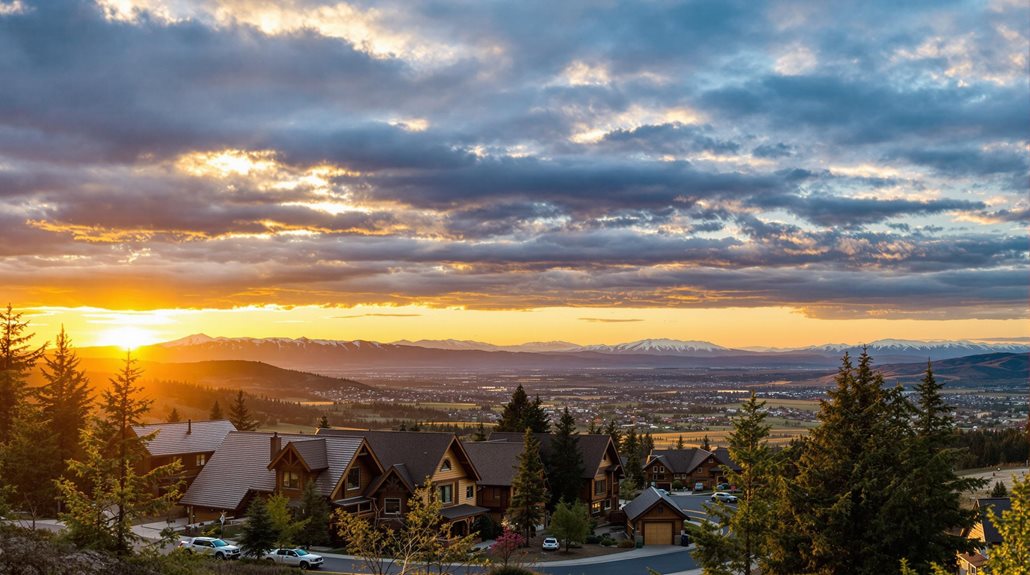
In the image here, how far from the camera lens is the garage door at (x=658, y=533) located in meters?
65.1

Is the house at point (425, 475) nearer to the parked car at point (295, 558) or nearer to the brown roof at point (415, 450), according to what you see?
the brown roof at point (415, 450)

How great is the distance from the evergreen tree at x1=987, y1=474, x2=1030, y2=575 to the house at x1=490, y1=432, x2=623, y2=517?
54.5 metres

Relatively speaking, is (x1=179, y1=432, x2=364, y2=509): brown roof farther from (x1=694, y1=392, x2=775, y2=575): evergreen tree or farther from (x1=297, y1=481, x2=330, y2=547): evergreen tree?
(x1=694, y1=392, x2=775, y2=575): evergreen tree

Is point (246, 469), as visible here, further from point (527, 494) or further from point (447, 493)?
point (527, 494)

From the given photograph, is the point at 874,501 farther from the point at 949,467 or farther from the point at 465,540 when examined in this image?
the point at 465,540

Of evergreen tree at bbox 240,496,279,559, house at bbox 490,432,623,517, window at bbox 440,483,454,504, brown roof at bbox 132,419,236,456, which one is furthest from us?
house at bbox 490,432,623,517

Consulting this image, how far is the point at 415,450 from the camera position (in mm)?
64812

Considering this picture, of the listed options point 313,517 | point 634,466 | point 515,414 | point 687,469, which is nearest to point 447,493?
point 313,517

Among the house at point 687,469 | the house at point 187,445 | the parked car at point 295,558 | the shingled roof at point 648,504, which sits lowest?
the house at point 687,469

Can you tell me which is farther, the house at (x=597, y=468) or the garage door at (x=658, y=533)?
the house at (x=597, y=468)

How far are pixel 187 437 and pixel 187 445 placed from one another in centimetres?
165

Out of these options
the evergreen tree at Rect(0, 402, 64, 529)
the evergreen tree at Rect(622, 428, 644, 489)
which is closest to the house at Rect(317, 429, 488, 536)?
the evergreen tree at Rect(0, 402, 64, 529)

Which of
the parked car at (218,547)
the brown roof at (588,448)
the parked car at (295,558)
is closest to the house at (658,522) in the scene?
the brown roof at (588,448)

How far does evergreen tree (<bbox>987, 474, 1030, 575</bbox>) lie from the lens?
17422mm
